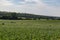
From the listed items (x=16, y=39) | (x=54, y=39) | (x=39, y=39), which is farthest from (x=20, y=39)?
(x=54, y=39)

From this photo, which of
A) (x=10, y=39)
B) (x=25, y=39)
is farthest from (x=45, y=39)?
(x=10, y=39)

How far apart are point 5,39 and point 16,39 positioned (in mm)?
1396

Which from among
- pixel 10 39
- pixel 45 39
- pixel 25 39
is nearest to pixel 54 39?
pixel 45 39

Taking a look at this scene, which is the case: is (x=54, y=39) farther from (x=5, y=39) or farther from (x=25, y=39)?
(x=5, y=39)

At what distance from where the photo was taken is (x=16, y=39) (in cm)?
2397

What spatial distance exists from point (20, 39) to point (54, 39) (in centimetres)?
474

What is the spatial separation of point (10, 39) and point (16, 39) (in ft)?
2.46

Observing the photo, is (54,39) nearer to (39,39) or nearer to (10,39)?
(39,39)

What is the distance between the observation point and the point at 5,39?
2353 cm

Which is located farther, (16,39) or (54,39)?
(54,39)

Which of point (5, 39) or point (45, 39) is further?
point (45, 39)

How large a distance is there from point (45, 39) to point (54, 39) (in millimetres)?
1310

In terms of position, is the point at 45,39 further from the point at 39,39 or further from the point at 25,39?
the point at 25,39

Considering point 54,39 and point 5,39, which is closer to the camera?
point 5,39
